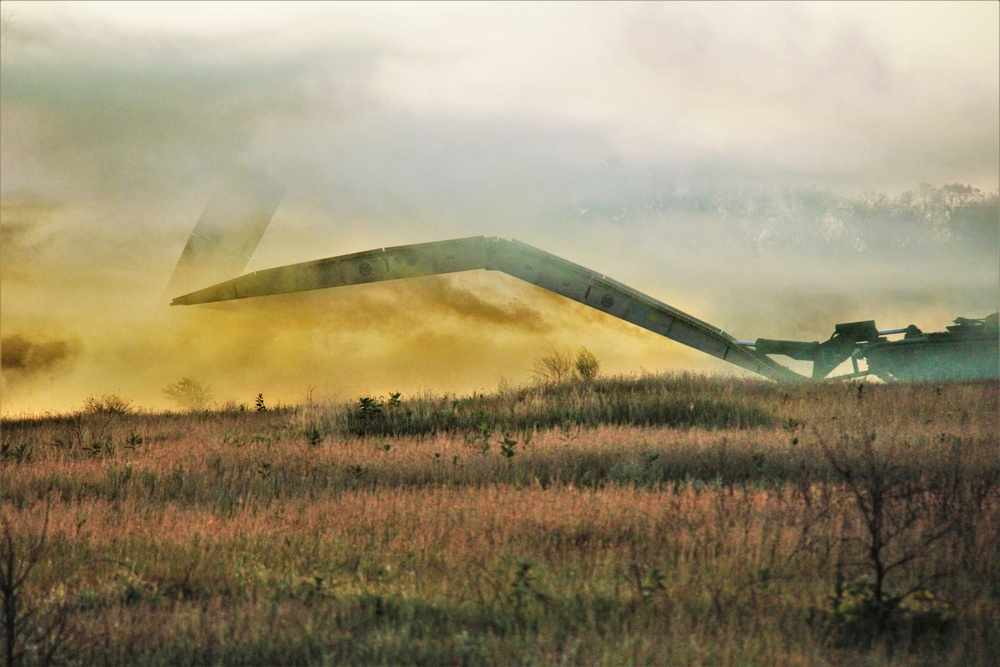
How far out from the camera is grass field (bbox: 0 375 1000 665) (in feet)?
21.4

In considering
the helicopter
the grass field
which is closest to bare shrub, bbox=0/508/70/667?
the grass field

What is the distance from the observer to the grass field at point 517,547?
6.52 m

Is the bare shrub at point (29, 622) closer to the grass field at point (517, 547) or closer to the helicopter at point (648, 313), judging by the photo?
the grass field at point (517, 547)

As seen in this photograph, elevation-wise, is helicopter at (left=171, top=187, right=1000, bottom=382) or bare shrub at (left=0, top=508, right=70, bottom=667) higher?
helicopter at (left=171, top=187, right=1000, bottom=382)

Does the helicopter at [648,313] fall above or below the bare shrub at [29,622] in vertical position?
above

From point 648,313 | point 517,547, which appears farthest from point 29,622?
point 648,313

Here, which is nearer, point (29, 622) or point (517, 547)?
point (29, 622)

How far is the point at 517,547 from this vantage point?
873cm

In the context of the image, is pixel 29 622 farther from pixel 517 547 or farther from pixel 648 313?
pixel 648 313

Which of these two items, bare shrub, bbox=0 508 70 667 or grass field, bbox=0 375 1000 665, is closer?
bare shrub, bbox=0 508 70 667

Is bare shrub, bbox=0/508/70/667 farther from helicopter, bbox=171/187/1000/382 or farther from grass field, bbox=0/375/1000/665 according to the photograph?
helicopter, bbox=171/187/1000/382

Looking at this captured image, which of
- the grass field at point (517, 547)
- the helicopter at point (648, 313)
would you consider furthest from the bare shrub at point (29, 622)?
the helicopter at point (648, 313)

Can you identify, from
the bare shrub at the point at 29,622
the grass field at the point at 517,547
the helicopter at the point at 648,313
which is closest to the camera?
the bare shrub at the point at 29,622

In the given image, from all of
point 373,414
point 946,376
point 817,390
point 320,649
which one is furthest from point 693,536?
point 946,376
